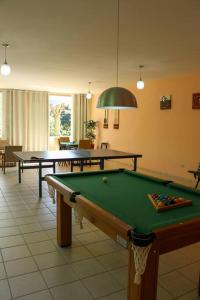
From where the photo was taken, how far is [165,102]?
22.0 ft

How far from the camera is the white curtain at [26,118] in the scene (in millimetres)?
9148

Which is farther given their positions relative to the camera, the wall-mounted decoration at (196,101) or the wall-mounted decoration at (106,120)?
the wall-mounted decoration at (106,120)

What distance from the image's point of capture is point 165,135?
676 centimetres

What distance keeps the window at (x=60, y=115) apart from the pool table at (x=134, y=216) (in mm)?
7635

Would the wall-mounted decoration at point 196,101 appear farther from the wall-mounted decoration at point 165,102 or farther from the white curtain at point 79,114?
the white curtain at point 79,114

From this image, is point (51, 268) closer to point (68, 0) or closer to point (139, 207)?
point (139, 207)

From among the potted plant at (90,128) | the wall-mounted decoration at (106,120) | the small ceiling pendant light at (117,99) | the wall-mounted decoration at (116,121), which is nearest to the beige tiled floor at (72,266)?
the small ceiling pendant light at (117,99)

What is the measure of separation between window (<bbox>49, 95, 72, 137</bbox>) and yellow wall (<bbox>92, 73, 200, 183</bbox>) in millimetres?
3000

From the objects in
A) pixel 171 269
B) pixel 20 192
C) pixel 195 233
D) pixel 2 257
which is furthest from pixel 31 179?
pixel 195 233

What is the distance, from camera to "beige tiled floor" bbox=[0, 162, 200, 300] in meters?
2.07

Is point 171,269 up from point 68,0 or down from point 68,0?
down

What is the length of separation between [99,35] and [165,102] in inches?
144

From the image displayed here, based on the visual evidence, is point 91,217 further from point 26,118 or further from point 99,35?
point 26,118

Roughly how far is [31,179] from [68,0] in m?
4.37
